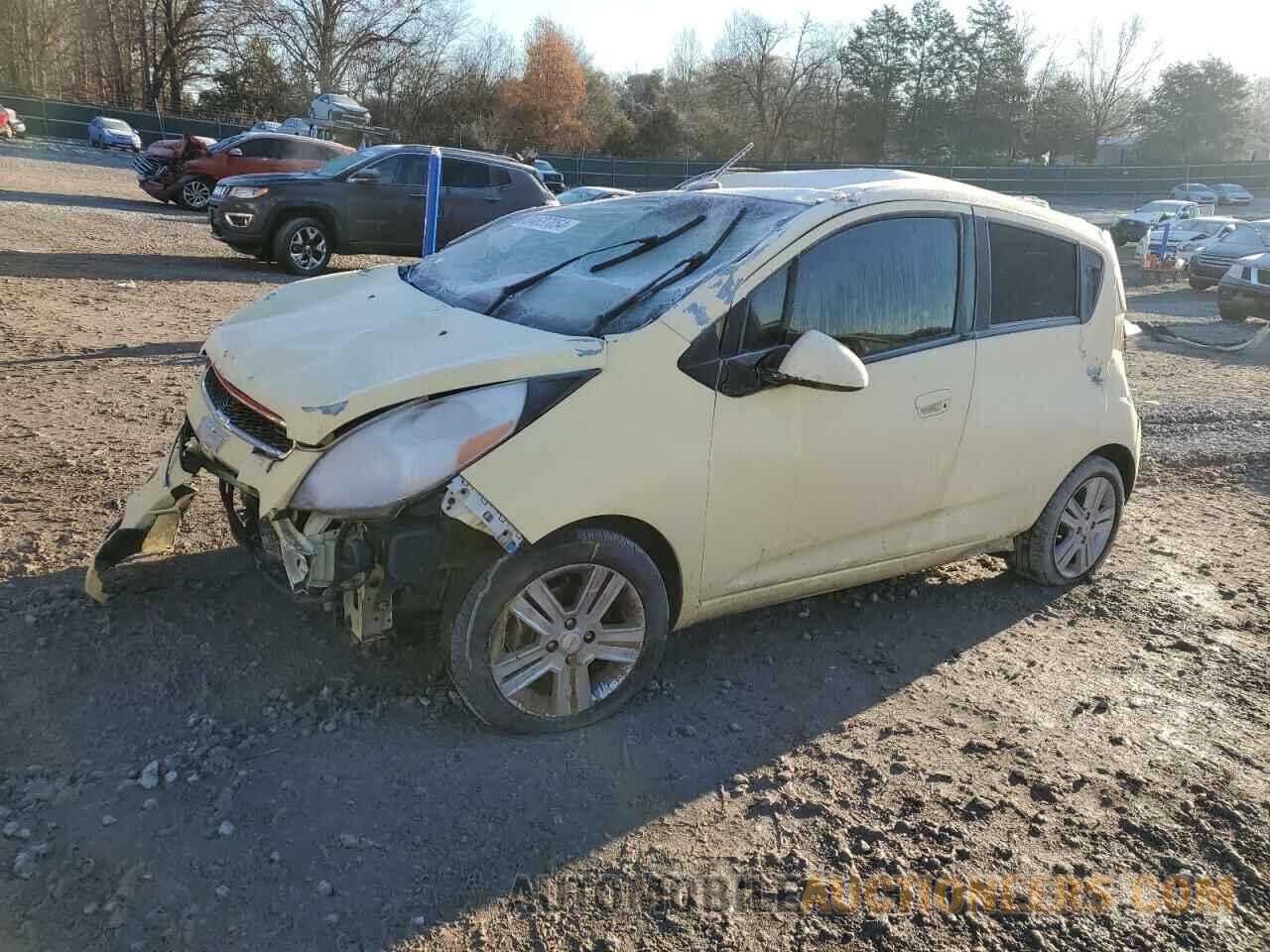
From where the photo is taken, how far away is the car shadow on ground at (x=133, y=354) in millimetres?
7539

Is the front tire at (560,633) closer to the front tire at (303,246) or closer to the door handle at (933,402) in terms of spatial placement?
the door handle at (933,402)

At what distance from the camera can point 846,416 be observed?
12.3ft

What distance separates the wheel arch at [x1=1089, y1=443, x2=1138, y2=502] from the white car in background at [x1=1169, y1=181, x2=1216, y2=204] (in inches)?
1968

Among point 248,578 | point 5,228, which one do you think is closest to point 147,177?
point 5,228

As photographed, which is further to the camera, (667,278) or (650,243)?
(650,243)

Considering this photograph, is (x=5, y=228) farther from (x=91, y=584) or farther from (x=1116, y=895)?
(x=1116, y=895)

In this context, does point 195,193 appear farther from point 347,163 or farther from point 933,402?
point 933,402

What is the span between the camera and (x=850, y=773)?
3.36m

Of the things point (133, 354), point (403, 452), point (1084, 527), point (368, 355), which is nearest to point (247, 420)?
point (368, 355)

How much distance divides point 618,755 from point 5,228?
1547 cm

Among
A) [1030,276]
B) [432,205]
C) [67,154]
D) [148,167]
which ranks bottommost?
[67,154]

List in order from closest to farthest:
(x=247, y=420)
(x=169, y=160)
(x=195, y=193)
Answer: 1. (x=247, y=420)
2. (x=195, y=193)
3. (x=169, y=160)

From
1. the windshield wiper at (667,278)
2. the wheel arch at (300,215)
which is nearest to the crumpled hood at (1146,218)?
the wheel arch at (300,215)

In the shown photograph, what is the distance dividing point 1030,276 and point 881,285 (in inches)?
37.6
